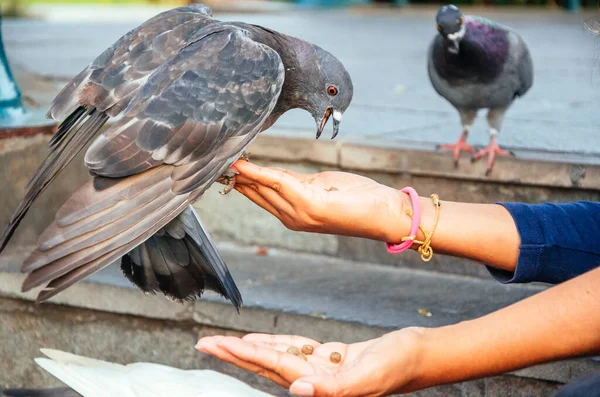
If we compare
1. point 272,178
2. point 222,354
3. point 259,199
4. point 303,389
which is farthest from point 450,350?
point 259,199

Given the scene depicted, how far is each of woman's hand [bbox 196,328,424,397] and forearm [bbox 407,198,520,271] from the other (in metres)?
0.62

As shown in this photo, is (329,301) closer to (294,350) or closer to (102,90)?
(102,90)

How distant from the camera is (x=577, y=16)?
14.4 meters

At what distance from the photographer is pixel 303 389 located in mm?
1765

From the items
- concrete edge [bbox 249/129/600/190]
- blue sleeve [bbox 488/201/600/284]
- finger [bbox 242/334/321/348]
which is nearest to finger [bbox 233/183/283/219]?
finger [bbox 242/334/321/348]

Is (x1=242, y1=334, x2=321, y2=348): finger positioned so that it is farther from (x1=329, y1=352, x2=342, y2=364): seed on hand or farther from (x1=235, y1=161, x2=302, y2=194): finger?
(x1=235, y1=161, x2=302, y2=194): finger

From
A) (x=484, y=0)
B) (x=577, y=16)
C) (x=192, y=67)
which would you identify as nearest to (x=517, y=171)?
(x=192, y=67)

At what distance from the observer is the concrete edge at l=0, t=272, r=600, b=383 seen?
9.60 ft

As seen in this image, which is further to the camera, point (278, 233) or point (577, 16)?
point (577, 16)

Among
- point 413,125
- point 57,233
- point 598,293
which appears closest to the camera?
point 598,293

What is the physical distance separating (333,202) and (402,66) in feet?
17.9

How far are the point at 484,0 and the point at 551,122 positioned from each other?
12208 mm

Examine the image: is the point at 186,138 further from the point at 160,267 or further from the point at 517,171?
the point at 517,171

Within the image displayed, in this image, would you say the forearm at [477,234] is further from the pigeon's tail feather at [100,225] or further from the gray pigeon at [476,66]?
the gray pigeon at [476,66]
